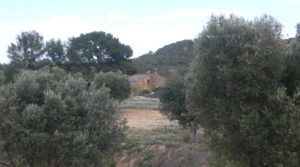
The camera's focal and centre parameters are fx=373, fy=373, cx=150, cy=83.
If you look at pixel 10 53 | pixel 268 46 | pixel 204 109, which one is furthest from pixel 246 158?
pixel 10 53

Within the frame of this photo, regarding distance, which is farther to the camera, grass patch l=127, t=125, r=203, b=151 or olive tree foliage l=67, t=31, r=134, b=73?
olive tree foliage l=67, t=31, r=134, b=73

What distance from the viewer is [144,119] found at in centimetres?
2973

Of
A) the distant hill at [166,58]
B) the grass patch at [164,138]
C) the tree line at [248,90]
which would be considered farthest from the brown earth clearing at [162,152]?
the distant hill at [166,58]

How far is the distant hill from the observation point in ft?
243

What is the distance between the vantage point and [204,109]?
26.7 ft

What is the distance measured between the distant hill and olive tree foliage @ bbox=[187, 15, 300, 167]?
63180 mm

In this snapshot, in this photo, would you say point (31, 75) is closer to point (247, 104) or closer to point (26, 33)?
point (247, 104)

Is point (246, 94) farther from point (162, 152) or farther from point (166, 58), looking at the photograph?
point (166, 58)

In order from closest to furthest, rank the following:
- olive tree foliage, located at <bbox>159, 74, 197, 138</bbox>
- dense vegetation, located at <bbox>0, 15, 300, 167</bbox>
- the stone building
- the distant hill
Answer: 1. dense vegetation, located at <bbox>0, 15, 300, 167</bbox>
2. olive tree foliage, located at <bbox>159, 74, 197, 138</bbox>
3. the stone building
4. the distant hill

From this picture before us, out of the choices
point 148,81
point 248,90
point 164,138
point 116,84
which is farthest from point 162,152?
point 148,81

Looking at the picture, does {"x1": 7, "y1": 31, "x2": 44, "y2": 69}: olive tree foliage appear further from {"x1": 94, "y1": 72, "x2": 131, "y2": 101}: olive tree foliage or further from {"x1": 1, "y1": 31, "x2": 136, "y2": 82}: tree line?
{"x1": 94, "y1": 72, "x2": 131, "y2": 101}: olive tree foliage

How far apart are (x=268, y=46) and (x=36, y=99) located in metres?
6.01

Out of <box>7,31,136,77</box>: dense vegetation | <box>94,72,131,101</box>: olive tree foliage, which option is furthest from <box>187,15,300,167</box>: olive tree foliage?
<box>7,31,136,77</box>: dense vegetation

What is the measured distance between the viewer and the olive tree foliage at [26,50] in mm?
54656
